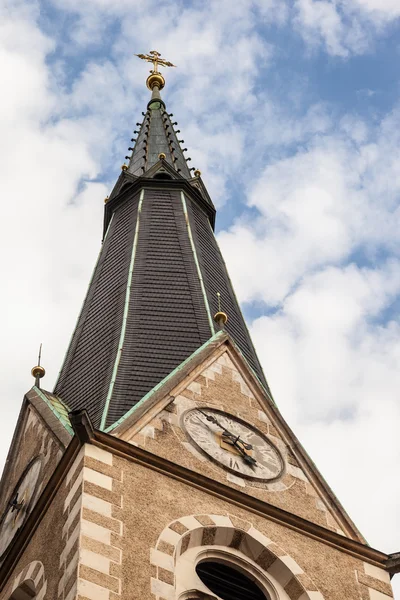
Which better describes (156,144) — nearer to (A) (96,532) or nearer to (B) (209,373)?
(B) (209,373)

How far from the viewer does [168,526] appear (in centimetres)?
1795

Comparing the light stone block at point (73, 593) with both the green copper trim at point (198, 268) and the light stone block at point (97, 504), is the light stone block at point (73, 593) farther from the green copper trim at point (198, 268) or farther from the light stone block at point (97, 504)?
the green copper trim at point (198, 268)

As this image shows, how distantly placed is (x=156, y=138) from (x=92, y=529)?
17.3m

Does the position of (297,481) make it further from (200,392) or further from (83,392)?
(83,392)

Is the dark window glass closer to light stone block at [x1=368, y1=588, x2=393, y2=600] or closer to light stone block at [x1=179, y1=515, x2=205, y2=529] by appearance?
light stone block at [x1=179, y1=515, x2=205, y2=529]

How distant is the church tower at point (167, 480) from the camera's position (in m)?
17.5

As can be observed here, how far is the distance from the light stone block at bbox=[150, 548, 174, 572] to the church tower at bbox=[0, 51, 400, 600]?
0.02m

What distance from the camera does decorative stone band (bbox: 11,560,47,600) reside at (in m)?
17.6

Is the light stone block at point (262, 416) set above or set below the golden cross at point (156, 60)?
below

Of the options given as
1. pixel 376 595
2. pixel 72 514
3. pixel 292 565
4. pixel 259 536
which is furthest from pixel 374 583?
pixel 72 514

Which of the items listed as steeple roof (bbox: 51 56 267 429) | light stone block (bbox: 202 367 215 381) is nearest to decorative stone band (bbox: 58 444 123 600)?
steeple roof (bbox: 51 56 267 429)

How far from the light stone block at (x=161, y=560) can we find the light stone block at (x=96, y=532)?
0.59 metres

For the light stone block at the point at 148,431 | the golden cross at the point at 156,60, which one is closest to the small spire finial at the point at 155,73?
the golden cross at the point at 156,60

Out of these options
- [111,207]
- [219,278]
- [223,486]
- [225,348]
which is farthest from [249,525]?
[111,207]
